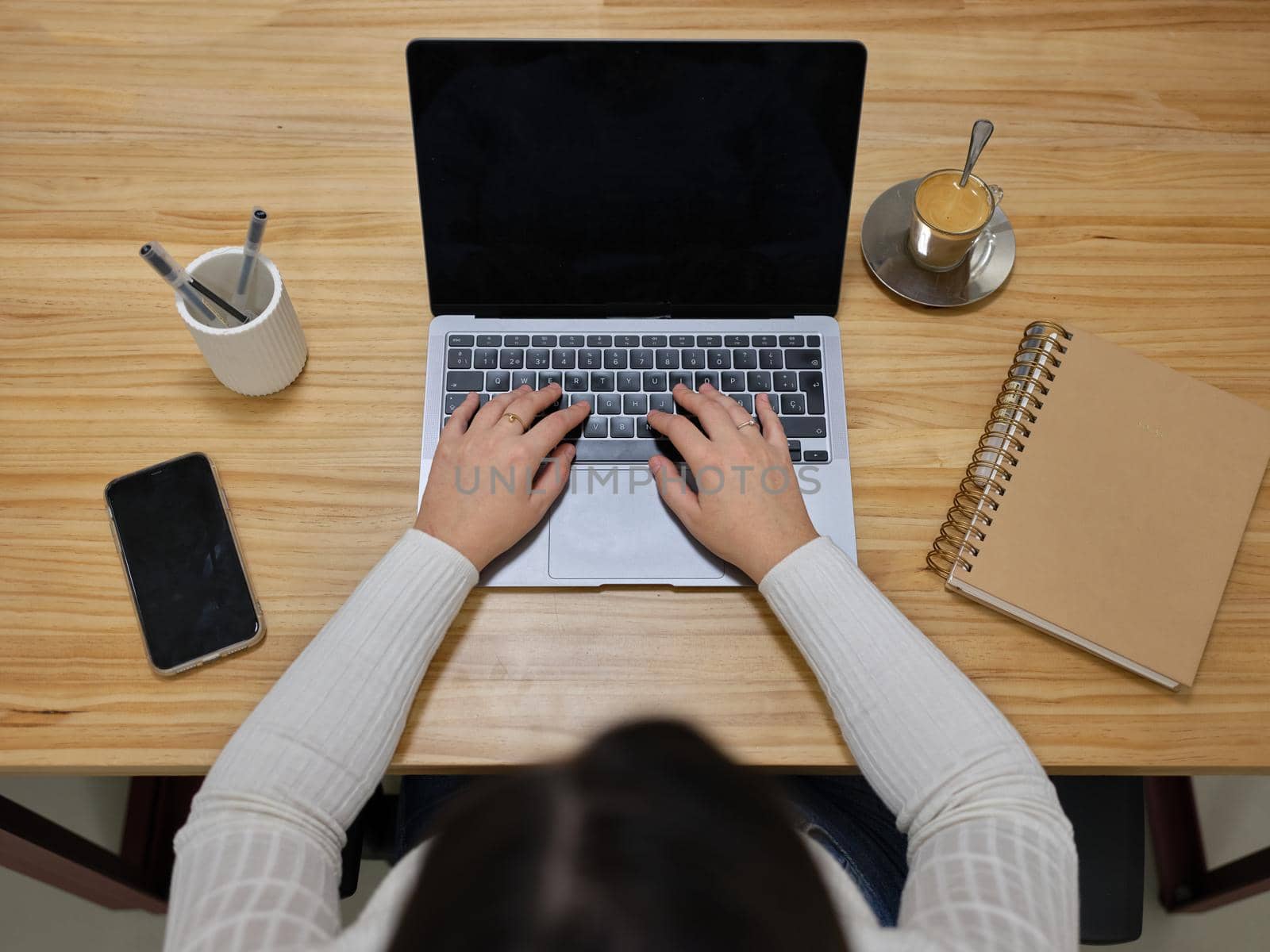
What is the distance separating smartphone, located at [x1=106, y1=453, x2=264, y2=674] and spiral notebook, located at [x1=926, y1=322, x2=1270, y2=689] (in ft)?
1.93

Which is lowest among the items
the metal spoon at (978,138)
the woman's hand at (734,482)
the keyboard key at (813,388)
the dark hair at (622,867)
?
the woman's hand at (734,482)

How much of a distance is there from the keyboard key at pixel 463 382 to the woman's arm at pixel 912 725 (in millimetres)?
161

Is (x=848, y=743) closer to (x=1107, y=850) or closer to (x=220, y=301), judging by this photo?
(x=1107, y=850)

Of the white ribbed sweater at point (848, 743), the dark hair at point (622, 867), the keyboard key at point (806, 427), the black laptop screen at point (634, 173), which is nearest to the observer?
the dark hair at point (622, 867)

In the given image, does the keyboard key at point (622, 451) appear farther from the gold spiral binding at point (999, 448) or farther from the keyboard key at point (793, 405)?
the gold spiral binding at point (999, 448)

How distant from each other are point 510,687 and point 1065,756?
1.45ft

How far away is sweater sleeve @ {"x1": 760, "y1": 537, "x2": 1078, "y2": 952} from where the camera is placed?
0.65 m

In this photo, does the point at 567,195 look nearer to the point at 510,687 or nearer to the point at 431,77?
the point at 431,77

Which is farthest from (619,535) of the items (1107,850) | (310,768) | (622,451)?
(1107,850)

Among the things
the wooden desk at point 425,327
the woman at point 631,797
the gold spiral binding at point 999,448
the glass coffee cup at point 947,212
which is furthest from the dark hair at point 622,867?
the glass coffee cup at point 947,212

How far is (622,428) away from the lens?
85cm

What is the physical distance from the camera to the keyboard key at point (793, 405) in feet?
2.84

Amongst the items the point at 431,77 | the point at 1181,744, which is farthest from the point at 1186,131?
the point at 431,77

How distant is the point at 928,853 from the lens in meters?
0.70
